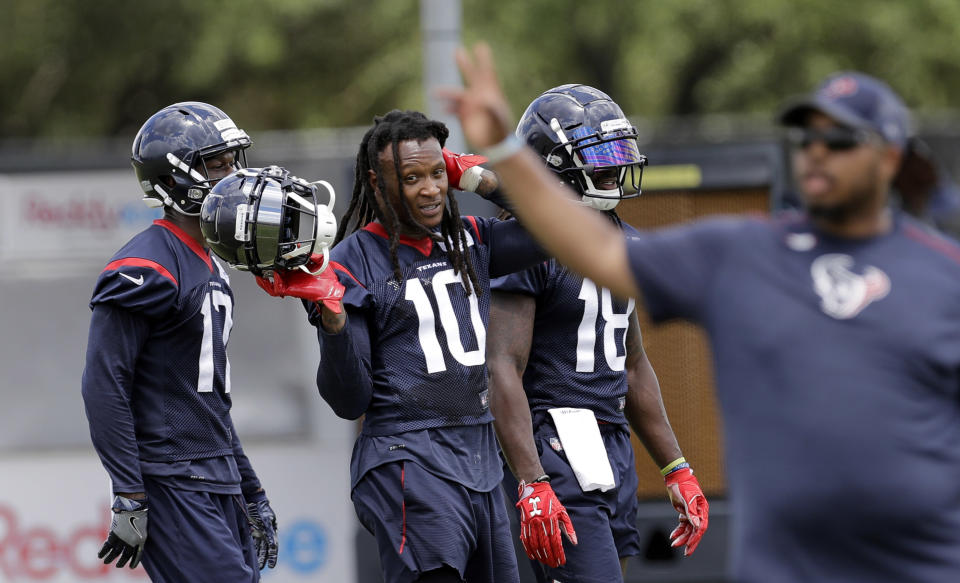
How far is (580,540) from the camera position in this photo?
4.87 metres

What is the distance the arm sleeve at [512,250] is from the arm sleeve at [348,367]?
1.94 ft

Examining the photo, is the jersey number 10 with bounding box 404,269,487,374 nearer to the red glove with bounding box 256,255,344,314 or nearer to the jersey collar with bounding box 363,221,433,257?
the jersey collar with bounding box 363,221,433,257

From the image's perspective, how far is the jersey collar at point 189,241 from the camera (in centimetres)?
471

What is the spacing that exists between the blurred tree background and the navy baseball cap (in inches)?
457

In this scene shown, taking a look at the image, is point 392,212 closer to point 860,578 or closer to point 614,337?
point 614,337

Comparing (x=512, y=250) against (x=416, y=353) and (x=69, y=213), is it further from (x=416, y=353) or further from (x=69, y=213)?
(x=69, y=213)

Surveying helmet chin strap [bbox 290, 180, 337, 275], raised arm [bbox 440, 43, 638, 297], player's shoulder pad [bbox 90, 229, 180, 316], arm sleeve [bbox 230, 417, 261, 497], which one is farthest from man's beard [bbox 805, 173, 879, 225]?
arm sleeve [bbox 230, 417, 261, 497]

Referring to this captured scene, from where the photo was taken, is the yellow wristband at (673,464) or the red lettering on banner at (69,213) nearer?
the yellow wristband at (673,464)

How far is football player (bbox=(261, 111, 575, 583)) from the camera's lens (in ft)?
14.6

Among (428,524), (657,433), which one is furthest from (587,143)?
(428,524)

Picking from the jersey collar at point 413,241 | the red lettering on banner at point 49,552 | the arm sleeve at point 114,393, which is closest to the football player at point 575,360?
the jersey collar at point 413,241

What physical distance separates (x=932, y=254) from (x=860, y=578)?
2.31ft

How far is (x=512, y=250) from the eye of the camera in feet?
15.9

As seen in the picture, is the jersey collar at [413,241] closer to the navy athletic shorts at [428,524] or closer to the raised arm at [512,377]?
the raised arm at [512,377]
